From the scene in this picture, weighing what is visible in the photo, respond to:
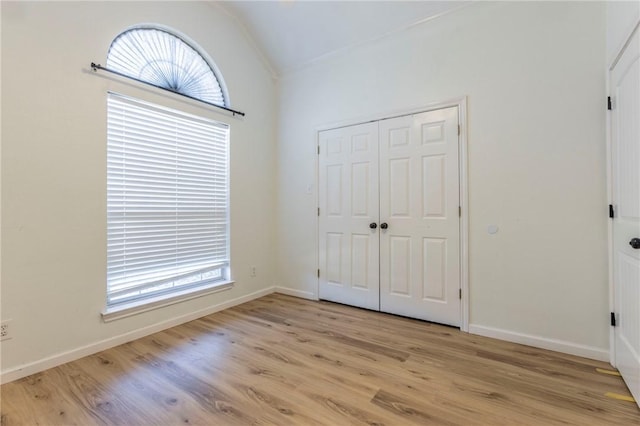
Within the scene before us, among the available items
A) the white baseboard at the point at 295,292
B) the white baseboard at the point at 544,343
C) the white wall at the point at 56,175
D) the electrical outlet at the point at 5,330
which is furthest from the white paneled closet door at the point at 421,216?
the electrical outlet at the point at 5,330

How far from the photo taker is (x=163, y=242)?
2.83 m

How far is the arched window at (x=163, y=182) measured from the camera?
2494mm

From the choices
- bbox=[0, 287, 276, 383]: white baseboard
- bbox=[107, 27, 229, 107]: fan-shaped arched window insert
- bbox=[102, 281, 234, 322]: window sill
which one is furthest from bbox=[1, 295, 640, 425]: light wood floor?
bbox=[107, 27, 229, 107]: fan-shaped arched window insert

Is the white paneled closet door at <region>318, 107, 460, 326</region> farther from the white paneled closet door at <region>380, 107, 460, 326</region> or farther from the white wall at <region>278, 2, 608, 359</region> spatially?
the white wall at <region>278, 2, 608, 359</region>

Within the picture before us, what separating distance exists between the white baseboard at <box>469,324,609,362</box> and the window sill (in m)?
2.67

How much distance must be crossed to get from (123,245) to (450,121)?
3.22m

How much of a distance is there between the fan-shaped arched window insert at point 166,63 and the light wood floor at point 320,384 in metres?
2.45

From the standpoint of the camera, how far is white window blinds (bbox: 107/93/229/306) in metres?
2.49

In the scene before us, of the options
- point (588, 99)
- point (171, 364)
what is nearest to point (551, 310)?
point (588, 99)

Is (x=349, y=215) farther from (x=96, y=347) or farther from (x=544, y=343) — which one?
(x=96, y=347)

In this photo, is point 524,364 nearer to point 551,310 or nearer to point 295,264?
point 551,310

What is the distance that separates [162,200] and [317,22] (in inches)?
101

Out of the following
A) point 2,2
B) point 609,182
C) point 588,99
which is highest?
point 2,2

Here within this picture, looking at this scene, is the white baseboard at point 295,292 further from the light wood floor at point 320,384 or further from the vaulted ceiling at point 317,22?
the vaulted ceiling at point 317,22
